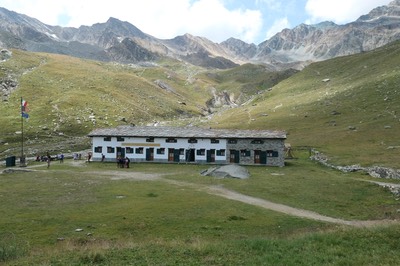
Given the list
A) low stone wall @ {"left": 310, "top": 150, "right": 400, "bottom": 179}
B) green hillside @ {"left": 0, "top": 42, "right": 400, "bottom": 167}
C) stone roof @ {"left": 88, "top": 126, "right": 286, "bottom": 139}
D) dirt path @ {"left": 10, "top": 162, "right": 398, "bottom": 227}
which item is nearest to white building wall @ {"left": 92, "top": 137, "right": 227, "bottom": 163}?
stone roof @ {"left": 88, "top": 126, "right": 286, "bottom": 139}

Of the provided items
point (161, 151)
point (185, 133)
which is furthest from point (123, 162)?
point (185, 133)

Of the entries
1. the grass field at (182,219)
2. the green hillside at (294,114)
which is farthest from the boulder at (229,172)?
the green hillside at (294,114)

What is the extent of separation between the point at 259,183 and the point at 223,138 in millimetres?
27462

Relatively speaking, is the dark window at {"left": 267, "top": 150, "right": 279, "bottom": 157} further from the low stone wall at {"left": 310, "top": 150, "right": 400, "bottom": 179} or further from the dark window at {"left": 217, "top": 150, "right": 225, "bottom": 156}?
the dark window at {"left": 217, "top": 150, "right": 225, "bottom": 156}

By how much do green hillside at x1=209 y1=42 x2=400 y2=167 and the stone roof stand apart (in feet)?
47.1

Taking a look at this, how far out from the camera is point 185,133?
3445 inches

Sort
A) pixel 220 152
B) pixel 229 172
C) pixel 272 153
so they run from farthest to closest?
pixel 220 152
pixel 272 153
pixel 229 172

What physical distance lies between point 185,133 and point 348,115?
6410cm

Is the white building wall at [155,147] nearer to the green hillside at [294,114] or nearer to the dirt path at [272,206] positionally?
the green hillside at [294,114]

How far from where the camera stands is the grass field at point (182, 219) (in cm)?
2171

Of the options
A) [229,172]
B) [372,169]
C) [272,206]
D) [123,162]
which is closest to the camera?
[272,206]

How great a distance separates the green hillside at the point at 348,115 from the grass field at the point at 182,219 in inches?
922

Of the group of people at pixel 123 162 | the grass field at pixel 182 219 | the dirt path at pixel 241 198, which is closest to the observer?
the grass field at pixel 182 219

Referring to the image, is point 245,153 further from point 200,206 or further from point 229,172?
point 200,206
